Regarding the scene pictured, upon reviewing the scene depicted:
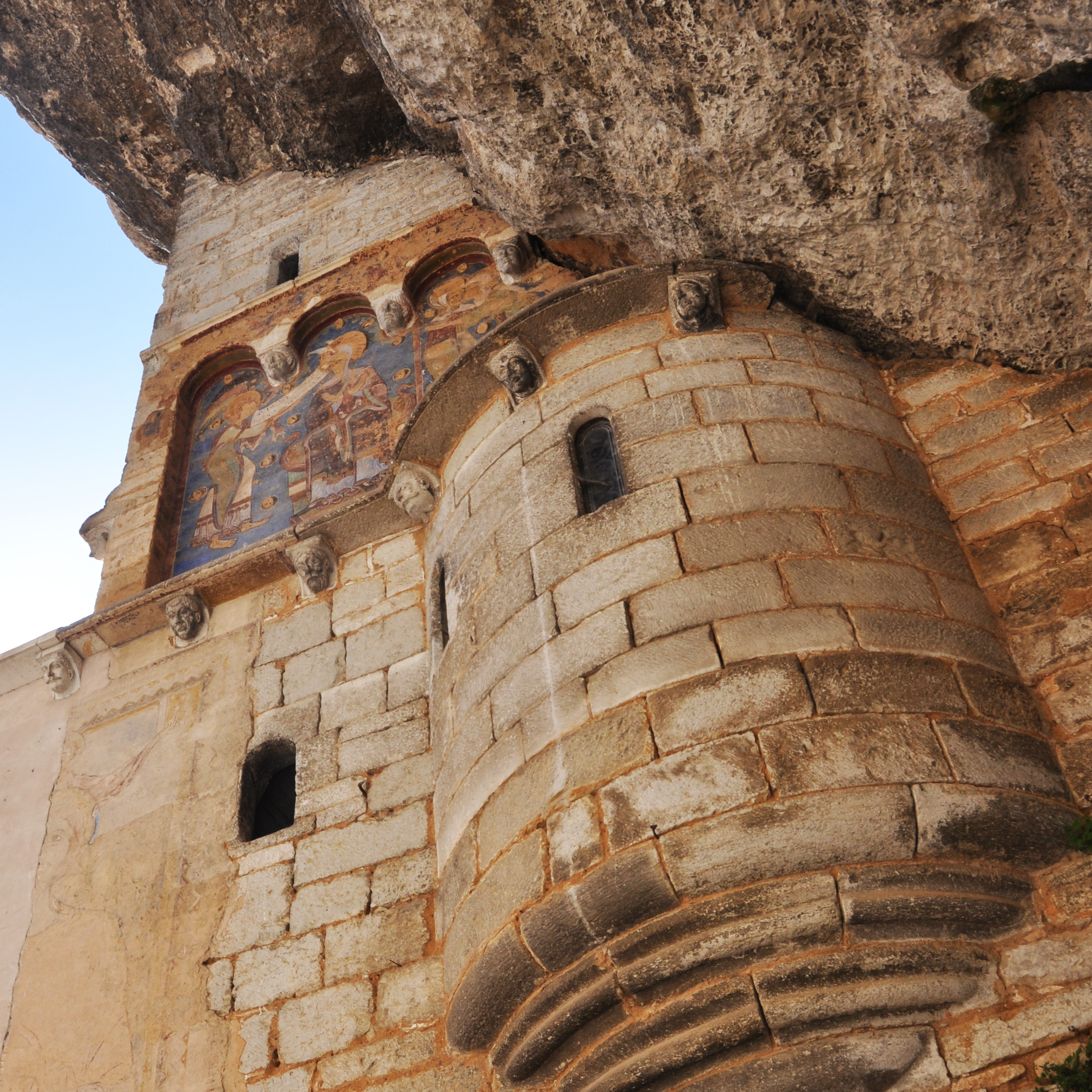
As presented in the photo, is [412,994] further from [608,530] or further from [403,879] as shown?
[608,530]

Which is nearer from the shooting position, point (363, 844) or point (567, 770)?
point (567, 770)

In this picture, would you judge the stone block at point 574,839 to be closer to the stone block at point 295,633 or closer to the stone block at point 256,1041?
the stone block at point 256,1041

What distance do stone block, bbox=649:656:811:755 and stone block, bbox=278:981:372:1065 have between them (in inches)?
66.7

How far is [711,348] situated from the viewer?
4723 millimetres

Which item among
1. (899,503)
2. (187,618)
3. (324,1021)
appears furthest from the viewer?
(187,618)

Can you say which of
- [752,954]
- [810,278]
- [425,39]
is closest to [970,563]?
[810,278]

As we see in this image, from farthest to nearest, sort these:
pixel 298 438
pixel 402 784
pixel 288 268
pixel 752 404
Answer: pixel 288 268, pixel 298 438, pixel 402 784, pixel 752 404

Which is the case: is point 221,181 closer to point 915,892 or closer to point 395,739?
point 395,739

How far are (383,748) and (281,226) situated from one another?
600 cm

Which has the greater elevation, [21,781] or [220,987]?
[21,781]

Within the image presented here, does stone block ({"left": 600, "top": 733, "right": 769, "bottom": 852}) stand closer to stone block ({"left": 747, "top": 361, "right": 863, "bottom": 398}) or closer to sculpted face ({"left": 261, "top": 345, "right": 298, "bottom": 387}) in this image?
stone block ({"left": 747, "top": 361, "right": 863, "bottom": 398})

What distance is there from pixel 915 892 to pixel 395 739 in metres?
2.45

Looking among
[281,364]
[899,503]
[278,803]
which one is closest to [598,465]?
[899,503]

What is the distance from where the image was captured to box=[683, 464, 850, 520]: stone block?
3.95 meters
